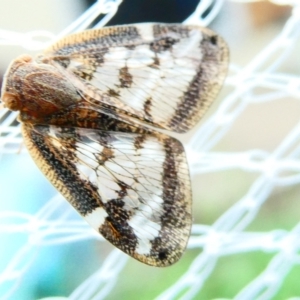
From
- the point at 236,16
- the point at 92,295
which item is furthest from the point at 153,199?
Answer: the point at 236,16

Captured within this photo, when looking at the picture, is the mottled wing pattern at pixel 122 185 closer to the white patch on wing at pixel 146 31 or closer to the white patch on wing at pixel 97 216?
the white patch on wing at pixel 97 216

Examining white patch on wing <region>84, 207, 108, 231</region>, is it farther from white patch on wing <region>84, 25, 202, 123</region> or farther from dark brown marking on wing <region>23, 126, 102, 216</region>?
white patch on wing <region>84, 25, 202, 123</region>

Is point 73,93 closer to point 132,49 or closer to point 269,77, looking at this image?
point 132,49

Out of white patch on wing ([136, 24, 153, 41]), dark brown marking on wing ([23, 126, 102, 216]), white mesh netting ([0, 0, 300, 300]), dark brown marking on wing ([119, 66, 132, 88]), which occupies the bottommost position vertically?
white mesh netting ([0, 0, 300, 300])

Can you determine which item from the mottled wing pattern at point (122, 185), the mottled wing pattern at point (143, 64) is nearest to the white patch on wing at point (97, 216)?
the mottled wing pattern at point (122, 185)

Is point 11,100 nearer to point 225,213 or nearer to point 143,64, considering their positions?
point 143,64

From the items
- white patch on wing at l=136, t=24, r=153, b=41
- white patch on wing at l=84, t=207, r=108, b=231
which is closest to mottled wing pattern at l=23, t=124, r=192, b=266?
white patch on wing at l=84, t=207, r=108, b=231

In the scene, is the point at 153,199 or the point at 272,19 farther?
the point at 272,19
